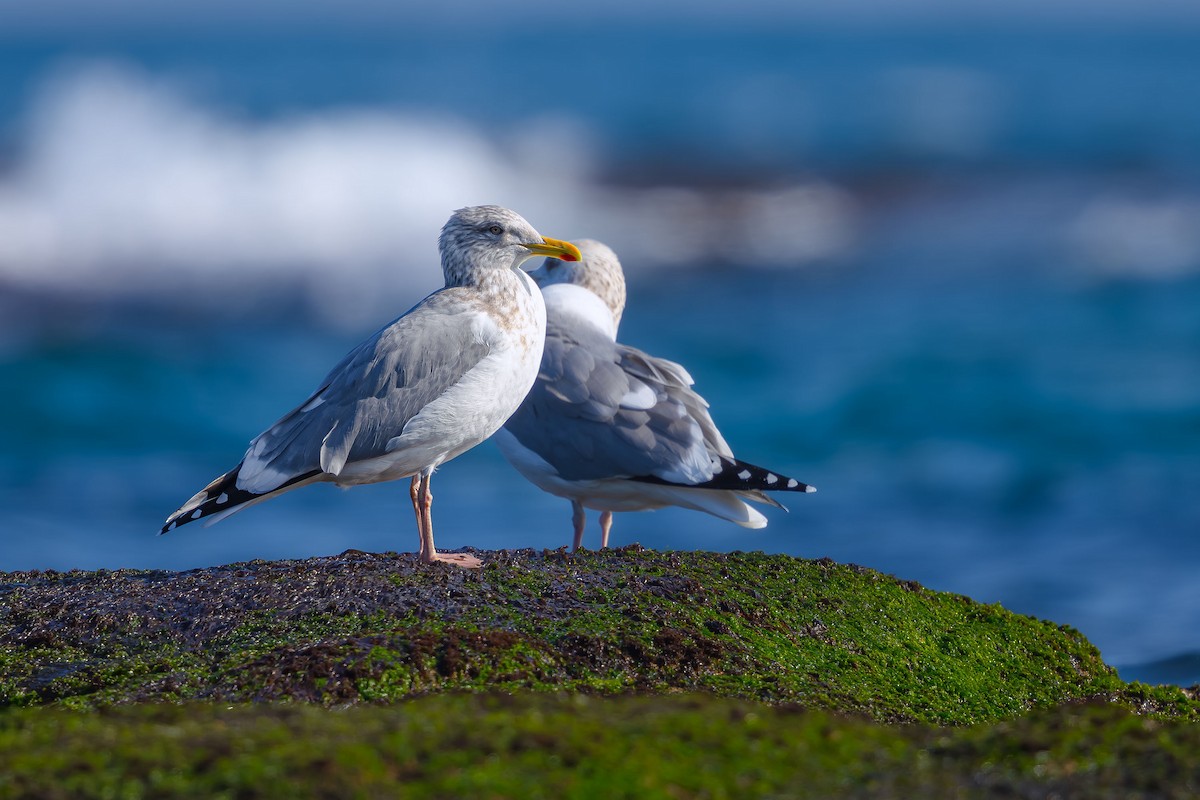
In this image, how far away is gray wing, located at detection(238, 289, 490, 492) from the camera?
6098 mm

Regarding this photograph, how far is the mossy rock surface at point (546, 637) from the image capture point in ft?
14.3

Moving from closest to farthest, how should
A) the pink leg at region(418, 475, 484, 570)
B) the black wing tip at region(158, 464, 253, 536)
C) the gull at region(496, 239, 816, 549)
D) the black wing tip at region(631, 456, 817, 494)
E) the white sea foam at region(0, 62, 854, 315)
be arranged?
the pink leg at region(418, 475, 484, 570), the black wing tip at region(158, 464, 253, 536), the black wing tip at region(631, 456, 817, 494), the gull at region(496, 239, 816, 549), the white sea foam at region(0, 62, 854, 315)

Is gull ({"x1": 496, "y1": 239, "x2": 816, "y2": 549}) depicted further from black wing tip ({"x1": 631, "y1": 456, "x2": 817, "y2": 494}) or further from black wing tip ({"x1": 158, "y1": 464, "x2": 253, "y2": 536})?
black wing tip ({"x1": 158, "y1": 464, "x2": 253, "y2": 536})

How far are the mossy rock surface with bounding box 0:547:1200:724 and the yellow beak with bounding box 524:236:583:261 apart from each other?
1557 millimetres

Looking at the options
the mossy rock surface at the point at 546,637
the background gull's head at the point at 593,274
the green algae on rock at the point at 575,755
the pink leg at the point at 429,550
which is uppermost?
the background gull's head at the point at 593,274

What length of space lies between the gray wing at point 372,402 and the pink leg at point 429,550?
1.35 ft

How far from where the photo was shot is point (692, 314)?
796 inches

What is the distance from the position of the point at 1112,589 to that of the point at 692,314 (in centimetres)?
1014

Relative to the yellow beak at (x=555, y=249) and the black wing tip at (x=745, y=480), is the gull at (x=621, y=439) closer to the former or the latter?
the black wing tip at (x=745, y=480)

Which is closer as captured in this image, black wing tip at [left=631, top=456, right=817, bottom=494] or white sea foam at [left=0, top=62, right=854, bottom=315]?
black wing tip at [left=631, top=456, right=817, bottom=494]

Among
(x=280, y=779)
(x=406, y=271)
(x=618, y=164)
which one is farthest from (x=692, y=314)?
(x=280, y=779)

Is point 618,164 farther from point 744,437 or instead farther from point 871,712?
point 871,712

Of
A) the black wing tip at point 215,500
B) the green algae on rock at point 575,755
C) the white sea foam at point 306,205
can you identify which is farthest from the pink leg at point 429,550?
the white sea foam at point 306,205

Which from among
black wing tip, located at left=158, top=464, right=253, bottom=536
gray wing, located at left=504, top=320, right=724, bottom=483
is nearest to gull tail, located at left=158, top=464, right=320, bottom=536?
black wing tip, located at left=158, top=464, right=253, bottom=536
